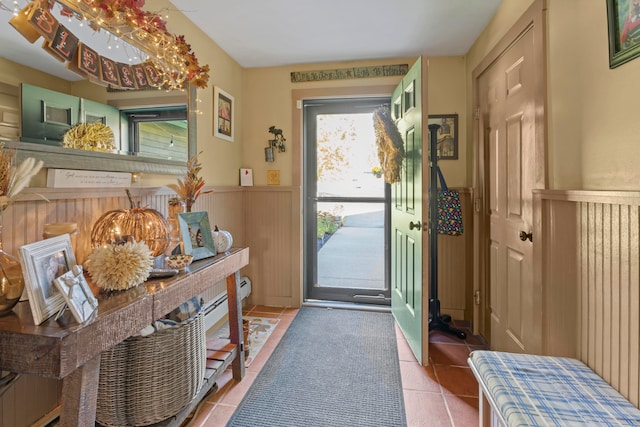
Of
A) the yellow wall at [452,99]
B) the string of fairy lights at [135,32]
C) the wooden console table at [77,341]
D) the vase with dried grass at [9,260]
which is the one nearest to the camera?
the wooden console table at [77,341]

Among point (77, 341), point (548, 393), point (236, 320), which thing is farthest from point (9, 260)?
point (548, 393)

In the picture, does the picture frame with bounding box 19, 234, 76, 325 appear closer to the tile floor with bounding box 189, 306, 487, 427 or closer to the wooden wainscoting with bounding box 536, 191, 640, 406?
the tile floor with bounding box 189, 306, 487, 427

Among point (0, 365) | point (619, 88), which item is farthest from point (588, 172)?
point (0, 365)

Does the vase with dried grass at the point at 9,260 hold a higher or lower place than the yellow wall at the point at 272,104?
lower

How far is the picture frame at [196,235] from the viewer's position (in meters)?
1.55

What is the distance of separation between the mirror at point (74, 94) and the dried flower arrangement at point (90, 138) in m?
0.02

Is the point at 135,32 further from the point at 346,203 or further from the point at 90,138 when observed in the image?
the point at 346,203

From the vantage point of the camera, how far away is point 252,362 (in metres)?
2.12

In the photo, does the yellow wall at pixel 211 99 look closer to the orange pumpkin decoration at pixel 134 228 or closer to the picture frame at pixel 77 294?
the orange pumpkin decoration at pixel 134 228

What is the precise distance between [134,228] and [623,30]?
6.95 ft

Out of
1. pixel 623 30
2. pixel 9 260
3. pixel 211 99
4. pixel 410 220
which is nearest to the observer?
pixel 9 260

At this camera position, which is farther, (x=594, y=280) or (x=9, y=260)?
(x=594, y=280)

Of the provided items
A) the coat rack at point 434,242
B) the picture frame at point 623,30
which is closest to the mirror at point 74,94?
the coat rack at point 434,242

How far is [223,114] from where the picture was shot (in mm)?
2662
